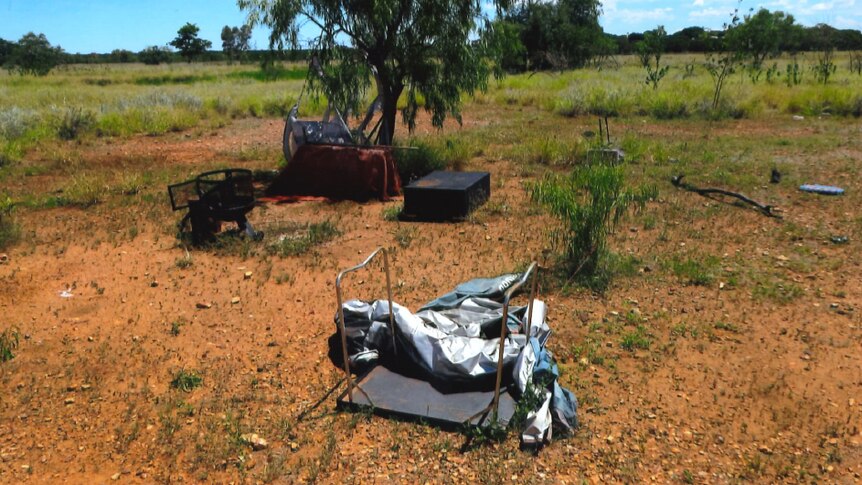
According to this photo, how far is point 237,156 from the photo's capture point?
12.6m

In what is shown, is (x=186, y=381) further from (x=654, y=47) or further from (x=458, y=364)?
(x=654, y=47)

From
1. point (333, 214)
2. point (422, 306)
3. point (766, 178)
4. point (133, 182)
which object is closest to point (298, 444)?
point (422, 306)

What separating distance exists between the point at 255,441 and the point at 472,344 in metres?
1.42

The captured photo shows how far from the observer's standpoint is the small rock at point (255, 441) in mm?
3646

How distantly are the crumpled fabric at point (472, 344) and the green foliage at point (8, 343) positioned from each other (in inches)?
93.9

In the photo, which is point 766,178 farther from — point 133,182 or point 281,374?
point 133,182

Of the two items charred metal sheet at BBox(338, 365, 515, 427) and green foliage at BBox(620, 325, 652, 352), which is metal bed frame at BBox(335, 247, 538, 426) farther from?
green foliage at BBox(620, 325, 652, 352)

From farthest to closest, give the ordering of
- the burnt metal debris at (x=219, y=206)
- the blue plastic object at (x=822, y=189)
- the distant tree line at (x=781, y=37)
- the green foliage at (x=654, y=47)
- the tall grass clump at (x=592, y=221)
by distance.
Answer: the green foliage at (x=654, y=47)
the distant tree line at (x=781, y=37)
the blue plastic object at (x=822, y=189)
the burnt metal debris at (x=219, y=206)
the tall grass clump at (x=592, y=221)

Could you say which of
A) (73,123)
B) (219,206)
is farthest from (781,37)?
(219,206)

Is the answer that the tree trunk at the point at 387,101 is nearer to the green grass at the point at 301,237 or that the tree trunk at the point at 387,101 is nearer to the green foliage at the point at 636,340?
the green grass at the point at 301,237

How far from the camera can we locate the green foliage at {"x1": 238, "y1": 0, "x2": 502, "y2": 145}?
10141 mm

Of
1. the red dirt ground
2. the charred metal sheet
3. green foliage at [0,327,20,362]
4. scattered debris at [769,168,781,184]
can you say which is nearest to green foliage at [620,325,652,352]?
the red dirt ground

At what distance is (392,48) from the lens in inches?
403

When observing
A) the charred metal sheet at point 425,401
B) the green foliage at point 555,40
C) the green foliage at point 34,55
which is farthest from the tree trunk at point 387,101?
the green foliage at point 34,55
